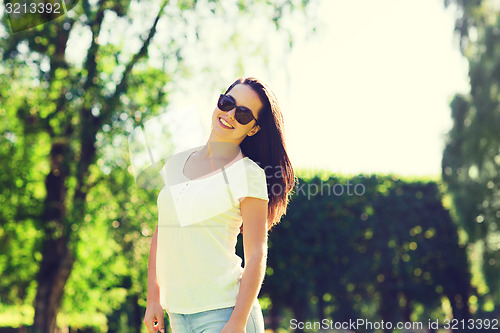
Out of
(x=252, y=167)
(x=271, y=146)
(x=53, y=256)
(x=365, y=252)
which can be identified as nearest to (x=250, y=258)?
(x=252, y=167)

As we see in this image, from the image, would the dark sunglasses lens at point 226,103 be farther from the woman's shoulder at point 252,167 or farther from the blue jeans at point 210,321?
the blue jeans at point 210,321

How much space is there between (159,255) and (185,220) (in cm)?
24

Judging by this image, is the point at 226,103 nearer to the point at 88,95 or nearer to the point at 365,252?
the point at 88,95

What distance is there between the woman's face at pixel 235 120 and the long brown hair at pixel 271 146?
0.02 metres

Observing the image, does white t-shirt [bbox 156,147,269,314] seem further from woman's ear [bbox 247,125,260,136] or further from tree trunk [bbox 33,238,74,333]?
tree trunk [bbox 33,238,74,333]

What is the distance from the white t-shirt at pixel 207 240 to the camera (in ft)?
7.04

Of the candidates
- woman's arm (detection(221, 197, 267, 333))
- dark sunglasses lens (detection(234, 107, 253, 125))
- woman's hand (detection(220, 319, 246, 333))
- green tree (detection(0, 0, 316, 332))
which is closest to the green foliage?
green tree (detection(0, 0, 316, 332))

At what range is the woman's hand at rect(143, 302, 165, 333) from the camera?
2.36m

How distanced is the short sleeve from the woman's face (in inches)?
9.8

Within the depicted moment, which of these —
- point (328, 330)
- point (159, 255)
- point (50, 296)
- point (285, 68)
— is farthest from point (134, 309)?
point (159, 255)

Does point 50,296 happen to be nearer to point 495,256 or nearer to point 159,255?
point 159,255

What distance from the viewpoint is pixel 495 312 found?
17594mm

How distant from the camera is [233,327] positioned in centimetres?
202

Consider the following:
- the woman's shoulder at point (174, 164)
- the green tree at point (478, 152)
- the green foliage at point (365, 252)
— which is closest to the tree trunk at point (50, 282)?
the green foliage at point (365, 252)
